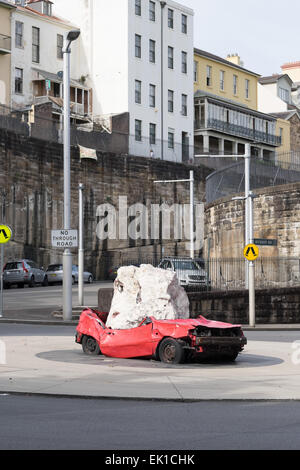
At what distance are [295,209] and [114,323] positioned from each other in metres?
19.3

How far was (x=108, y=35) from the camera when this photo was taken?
66750mm

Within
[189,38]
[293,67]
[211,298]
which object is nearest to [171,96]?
[189,38]

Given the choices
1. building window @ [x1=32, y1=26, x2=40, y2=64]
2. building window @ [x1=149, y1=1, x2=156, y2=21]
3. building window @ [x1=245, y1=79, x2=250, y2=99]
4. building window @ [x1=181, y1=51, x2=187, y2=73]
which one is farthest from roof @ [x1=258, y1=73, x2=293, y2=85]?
building window @ [x1=32, y1=26, x2=40, y2=64]

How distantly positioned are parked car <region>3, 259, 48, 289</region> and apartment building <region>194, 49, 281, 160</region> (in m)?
29.1

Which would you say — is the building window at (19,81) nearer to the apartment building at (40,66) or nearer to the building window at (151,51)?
the apartment building at (40,66)

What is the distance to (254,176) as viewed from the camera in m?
37.2

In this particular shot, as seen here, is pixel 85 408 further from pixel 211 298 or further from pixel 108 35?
pixel 108 35

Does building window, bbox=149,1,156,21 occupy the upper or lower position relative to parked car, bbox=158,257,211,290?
upper

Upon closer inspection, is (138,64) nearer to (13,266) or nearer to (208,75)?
(208,75)

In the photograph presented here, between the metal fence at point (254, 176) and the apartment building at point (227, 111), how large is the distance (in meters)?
32.8

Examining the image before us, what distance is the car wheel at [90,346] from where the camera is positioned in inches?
590

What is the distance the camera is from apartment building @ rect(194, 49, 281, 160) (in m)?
77.1

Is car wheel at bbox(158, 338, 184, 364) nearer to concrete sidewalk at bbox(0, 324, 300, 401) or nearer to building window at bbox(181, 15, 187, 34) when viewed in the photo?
concrete sidewalk at bbox(0, 324, 300, 401)

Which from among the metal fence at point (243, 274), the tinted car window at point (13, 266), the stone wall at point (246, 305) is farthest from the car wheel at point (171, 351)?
the tinted car window at point (13, 266)
